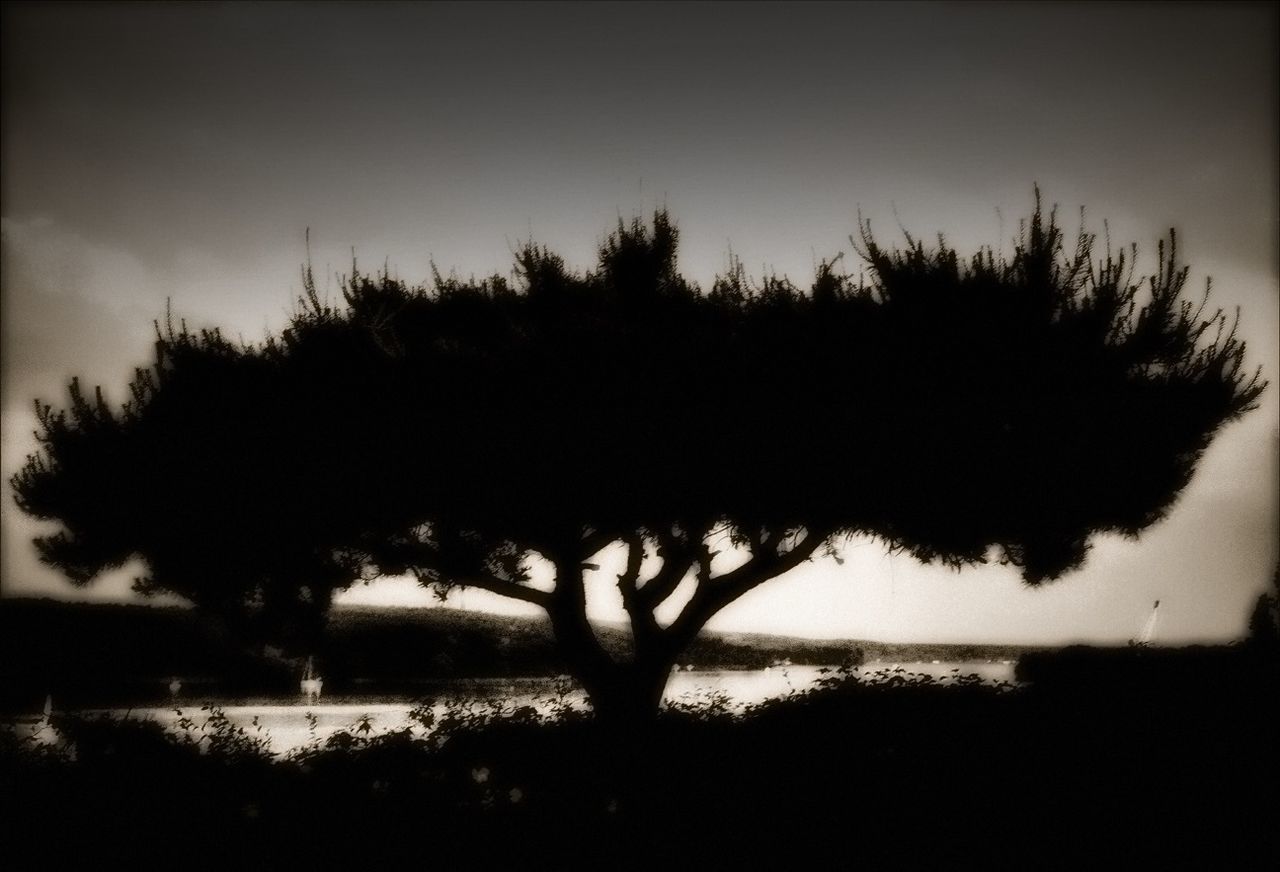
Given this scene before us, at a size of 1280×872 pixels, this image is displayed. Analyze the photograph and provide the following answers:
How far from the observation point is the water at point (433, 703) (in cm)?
1337

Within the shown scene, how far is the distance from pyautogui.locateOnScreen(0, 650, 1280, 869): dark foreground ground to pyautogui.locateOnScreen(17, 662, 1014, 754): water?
1.80 meters

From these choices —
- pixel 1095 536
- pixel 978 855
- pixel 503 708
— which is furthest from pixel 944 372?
pixel 503 708

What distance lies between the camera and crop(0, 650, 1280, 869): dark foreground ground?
7.16m

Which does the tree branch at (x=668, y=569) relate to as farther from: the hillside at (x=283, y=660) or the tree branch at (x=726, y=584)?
the hillside at (x=283, y=660)

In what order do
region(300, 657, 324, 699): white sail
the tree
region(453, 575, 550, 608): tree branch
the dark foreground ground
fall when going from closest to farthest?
1. the dark foreground ground
2. the tree
3. region(453, 575, 550, 608): tree branch
4. region(300, 657, 324, 699): white sail

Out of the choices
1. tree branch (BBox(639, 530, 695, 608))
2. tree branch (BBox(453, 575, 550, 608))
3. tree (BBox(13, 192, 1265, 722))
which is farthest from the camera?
tree branch (BBox(453, 575, 550, 608))

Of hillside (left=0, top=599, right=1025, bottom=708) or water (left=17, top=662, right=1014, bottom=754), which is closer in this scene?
water (left=17, top=662, right=1014, bottom=754)

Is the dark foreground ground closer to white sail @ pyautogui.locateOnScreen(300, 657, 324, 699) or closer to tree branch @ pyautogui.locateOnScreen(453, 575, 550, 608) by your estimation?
tree branch @ pyautogui.locateOnScreen(453, 575, 550, 608)

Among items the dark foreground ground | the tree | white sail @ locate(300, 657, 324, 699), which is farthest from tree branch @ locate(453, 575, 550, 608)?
white sail @ locate(300, 657, 324, 699)

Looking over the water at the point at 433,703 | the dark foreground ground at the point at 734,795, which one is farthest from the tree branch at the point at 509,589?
the dark foreground ground at the point at 734,795

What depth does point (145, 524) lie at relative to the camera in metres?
13.0

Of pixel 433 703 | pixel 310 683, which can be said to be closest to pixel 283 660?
pixel 310 683

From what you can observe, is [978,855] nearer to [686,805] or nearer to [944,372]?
[686,805]

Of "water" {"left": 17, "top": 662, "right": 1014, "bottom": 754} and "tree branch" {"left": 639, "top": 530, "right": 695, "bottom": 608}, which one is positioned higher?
"tree branch" {"left": 639, "top": 530, "right": 695, "bottom": 608}
